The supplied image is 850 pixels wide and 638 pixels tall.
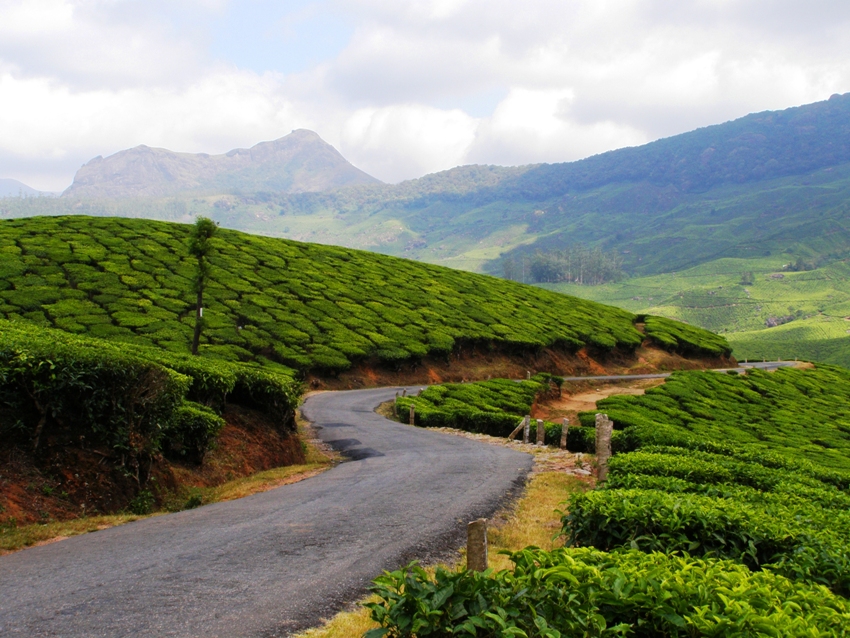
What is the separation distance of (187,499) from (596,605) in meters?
11.1

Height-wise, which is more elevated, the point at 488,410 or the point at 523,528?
the point at 488,410

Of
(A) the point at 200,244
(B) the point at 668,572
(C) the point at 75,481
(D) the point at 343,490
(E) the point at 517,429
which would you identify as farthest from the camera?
(A) the point at 200,244

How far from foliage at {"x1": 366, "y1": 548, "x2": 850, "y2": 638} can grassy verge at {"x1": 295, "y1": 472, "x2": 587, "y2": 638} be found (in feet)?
5.95

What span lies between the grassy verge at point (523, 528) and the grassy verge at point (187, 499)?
5984 mm

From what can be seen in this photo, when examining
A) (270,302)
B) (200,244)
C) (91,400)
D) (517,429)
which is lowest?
(517,429)

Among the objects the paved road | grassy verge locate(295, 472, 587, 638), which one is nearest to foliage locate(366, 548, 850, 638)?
grassy verge locate(295, 472, 587, 638)

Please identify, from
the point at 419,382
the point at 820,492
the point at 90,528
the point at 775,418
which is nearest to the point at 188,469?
the point at 90,528

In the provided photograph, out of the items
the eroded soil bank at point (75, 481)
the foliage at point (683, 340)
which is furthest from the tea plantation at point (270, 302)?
the eroded soil bank at point (75, 481)

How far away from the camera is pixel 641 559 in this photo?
19.6 ft

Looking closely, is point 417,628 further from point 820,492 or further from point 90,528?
point 820,492

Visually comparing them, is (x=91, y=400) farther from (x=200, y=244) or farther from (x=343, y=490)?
(x=200, y=244)

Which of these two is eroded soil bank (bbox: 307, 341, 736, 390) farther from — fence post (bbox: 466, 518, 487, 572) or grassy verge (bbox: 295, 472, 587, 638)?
fence post (bbox: 466, 518, 487, 572)

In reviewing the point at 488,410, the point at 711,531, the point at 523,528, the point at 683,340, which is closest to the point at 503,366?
the point at 488,410

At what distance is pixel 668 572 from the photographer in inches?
208
